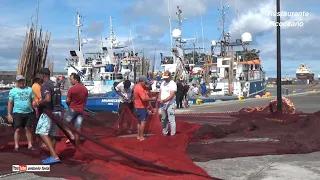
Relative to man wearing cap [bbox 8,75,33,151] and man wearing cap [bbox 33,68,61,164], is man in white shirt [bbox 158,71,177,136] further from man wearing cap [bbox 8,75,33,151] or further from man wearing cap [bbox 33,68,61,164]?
man wearing cap [bbox 33,68,61,164]

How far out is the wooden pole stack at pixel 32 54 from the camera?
12.9 metres

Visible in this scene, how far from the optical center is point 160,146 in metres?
7.20

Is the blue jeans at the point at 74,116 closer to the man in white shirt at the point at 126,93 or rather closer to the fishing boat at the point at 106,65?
the man in white shirt at the point at 126,93

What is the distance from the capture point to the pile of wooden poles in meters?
12.9

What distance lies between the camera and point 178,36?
125 ft

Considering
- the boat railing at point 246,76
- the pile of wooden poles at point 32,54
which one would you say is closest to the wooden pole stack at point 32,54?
the pile of wooden poles at point 32,54

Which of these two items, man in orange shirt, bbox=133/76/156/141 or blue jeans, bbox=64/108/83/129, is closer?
blue jeans, bbox=64/108/83/129

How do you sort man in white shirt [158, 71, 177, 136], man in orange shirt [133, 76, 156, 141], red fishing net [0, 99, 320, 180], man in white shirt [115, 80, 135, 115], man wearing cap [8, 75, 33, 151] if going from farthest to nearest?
1. man in white shirt [115, 80, 135, 115]
2. man in white shirt [158, 71, 177, 136]
3. man in orange shirt [133, 76, 156, 141]
4. man wearing cap [8, 75, 33, 151]
5. red fishing net [0, 99, 320, 180]

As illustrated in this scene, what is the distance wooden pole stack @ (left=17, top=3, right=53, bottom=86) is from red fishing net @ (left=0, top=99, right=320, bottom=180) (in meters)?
2.74

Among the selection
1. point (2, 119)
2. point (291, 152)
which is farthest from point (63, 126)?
point (2, 119)

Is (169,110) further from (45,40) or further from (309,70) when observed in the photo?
(309,70)

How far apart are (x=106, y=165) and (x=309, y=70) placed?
11833 cm

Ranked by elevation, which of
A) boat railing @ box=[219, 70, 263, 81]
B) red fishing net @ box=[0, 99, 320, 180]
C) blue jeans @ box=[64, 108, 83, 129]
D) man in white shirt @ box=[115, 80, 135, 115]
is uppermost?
boat railing @ box=[219, 70, 263, 81]

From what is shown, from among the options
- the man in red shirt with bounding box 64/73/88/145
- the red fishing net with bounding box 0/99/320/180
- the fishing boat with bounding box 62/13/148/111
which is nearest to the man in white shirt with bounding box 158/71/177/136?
the red fishing net with bounding box 0/99/320/180
